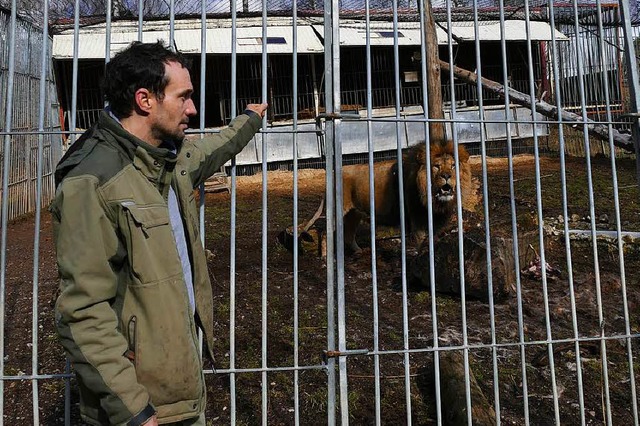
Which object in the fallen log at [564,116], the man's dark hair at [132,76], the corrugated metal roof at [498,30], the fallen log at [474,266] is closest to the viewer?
the man's dark hair at [132,76]

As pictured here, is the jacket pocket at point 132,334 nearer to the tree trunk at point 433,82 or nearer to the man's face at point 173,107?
the man's face at point 173,107

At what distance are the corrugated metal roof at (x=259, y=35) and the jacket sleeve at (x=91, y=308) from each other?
36.5ft

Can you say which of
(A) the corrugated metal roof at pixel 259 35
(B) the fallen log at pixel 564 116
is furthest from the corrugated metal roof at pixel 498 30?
(B) the fallen log at pixel 564 116

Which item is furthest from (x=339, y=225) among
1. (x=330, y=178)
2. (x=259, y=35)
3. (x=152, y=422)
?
(x=259, y=35)

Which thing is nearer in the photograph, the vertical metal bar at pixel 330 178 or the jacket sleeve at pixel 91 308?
the jacket sleeve at pixel 91 308

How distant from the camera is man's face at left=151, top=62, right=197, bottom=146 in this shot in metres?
2.25

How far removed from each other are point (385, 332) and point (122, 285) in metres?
3.54

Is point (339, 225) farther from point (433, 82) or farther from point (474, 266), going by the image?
point (433, 82)

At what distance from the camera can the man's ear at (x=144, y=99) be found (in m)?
2.21

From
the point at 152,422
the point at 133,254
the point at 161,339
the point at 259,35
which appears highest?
the point at 259,35

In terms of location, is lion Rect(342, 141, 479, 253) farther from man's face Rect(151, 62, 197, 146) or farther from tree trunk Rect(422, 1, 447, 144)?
man's face Rect(151, 62, 197, 146)

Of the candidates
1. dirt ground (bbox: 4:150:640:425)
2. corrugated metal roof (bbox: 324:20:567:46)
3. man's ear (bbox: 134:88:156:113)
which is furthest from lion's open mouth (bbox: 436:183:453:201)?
corrugated metal roof (bbox: 324:20:567:46)

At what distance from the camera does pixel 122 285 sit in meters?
2.09

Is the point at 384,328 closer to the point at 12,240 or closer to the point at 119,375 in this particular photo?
the point at 119,375
